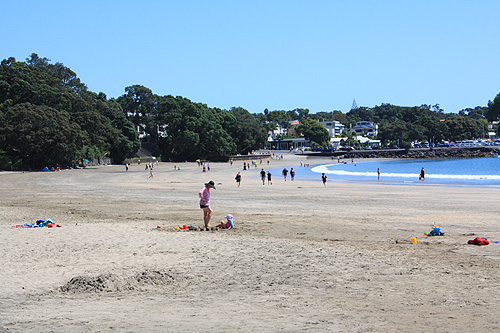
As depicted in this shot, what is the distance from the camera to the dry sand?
6.95m

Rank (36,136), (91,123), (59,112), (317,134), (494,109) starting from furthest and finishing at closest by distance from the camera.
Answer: (494,109)
(317,134)
(91,123)
(59,112)
(36,136)

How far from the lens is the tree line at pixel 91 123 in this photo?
62.1 metres

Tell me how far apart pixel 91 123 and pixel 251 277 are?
67.6m

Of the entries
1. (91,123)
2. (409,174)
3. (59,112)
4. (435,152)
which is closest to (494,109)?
(435,152)

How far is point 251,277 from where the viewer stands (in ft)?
30.8

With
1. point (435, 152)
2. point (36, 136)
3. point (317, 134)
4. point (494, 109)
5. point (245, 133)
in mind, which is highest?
point (494, 109)

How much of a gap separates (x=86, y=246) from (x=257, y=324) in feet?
23.0

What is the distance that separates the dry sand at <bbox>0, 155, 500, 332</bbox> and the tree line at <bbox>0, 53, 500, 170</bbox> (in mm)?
48097

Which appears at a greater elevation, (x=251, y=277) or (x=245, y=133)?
(x=245, y=133)

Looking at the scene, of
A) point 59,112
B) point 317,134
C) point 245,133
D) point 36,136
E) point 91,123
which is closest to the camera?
point 36,136

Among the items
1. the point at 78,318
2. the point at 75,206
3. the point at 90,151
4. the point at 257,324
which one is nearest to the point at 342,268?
the point at 257,324

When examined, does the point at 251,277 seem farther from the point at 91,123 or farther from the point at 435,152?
the point at 435,152

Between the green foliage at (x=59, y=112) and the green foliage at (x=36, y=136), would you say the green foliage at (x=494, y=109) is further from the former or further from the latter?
the green foliage at (x=36, y=136)

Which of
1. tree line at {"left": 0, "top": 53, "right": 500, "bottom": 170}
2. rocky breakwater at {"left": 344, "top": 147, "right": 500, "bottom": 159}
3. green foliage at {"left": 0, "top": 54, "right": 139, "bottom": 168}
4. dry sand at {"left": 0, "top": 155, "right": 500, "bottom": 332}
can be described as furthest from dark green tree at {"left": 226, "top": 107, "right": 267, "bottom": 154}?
dry sand at {"left": 0, "top": 155, "right": 500, "bottom": 332}
